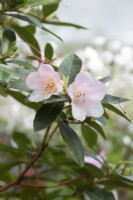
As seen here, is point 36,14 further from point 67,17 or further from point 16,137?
point 67,17

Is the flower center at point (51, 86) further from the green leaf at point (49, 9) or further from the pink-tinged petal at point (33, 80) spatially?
the green leaf at point (49, 9)

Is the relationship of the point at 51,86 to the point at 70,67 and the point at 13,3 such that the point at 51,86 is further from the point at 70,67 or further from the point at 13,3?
the point at 13,3

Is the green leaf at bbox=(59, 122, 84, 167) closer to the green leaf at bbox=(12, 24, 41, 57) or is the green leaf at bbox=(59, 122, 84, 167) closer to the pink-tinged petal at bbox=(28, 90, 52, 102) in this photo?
the pink-tinged petal at bbox=(28, 90, 52, 102)

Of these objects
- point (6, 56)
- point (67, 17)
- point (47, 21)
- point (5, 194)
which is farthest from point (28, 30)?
point (67, 17)

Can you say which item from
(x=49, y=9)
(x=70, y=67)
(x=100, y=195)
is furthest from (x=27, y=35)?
(x=100, y=195)

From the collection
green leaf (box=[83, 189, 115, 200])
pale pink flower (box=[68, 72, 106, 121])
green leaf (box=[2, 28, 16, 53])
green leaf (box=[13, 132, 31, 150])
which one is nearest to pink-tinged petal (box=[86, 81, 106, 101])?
pale pink flower (box=[68, 72, 106, 121])
